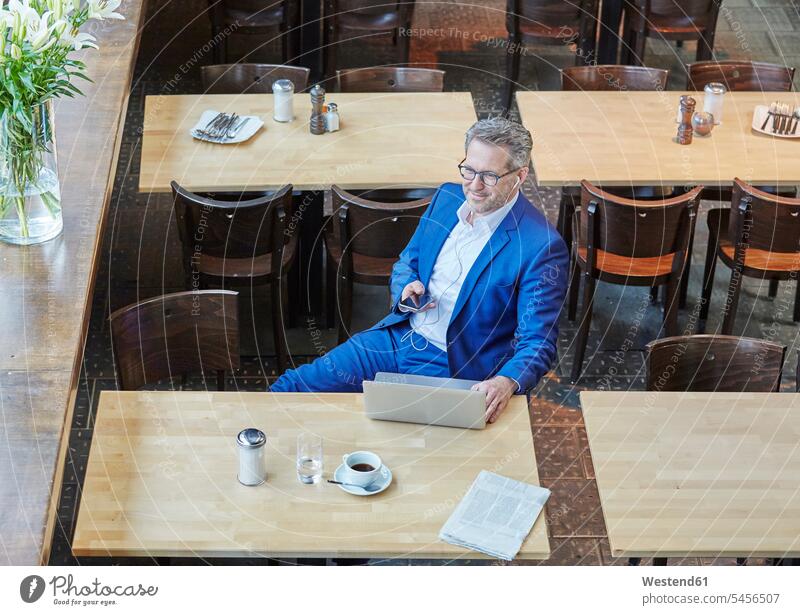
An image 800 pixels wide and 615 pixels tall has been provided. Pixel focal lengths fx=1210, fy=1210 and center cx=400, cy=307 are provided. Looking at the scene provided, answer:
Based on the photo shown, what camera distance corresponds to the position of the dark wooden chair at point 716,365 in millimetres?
4191

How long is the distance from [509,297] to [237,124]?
6.71 ft

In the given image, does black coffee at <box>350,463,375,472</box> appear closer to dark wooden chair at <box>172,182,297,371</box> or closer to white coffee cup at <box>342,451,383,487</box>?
white coffee cup at <box>342,451,383,487</box>

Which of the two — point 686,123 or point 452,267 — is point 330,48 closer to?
point 686,123

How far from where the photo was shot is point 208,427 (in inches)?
146

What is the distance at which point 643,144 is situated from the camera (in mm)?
5789

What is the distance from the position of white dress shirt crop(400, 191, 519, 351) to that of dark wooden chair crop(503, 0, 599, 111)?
139 inches

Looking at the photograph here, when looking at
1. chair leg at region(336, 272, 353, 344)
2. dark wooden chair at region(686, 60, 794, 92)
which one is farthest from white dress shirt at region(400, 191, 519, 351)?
dark wooden chair at region(686, 60, 794, 92)

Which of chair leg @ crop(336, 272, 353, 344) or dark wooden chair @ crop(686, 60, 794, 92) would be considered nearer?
chair leg @ crop(336, 272, 353, 344)

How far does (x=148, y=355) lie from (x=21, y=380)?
635mm

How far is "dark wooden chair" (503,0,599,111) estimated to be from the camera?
752 centimetres

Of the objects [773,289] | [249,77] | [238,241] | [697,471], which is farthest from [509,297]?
[249,77]

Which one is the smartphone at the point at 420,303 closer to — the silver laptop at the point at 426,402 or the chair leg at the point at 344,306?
the silver laptop at the point at 426,402
